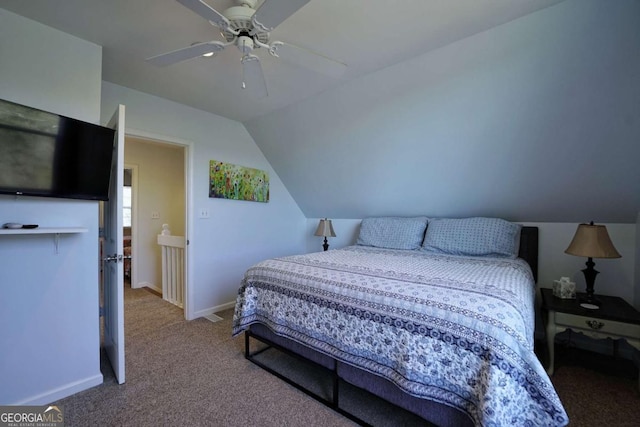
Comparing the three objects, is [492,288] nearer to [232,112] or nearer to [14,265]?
[14,265]

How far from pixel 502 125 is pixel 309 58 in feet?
5.36

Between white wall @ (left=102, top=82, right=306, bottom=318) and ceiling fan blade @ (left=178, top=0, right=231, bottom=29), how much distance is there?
1790mm

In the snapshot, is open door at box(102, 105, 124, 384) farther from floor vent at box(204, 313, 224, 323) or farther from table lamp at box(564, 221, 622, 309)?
table lamp at box(564, 221, 622, 309)

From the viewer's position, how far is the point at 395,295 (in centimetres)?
139

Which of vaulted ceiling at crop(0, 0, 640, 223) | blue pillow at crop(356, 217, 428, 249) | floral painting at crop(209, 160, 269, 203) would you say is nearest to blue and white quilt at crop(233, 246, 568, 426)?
blue pillow at crop(356, 217, 428, 249)

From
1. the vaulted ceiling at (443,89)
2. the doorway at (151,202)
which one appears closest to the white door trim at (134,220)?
the doorway at (151,202)

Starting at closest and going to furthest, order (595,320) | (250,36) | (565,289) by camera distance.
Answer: (250,36), (595,320), (565,289)

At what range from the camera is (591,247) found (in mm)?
1919

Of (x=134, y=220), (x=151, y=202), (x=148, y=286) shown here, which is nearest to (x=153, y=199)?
(x=151, y=202)

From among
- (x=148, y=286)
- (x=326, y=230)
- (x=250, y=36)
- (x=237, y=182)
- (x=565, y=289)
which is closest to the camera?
(x=250, y=36)

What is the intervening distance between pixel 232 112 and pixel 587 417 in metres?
3.79

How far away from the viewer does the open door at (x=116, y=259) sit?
1.75 m

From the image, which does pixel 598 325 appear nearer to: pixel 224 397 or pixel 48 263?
pixel 224 397

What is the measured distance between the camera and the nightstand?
1.67 metres
